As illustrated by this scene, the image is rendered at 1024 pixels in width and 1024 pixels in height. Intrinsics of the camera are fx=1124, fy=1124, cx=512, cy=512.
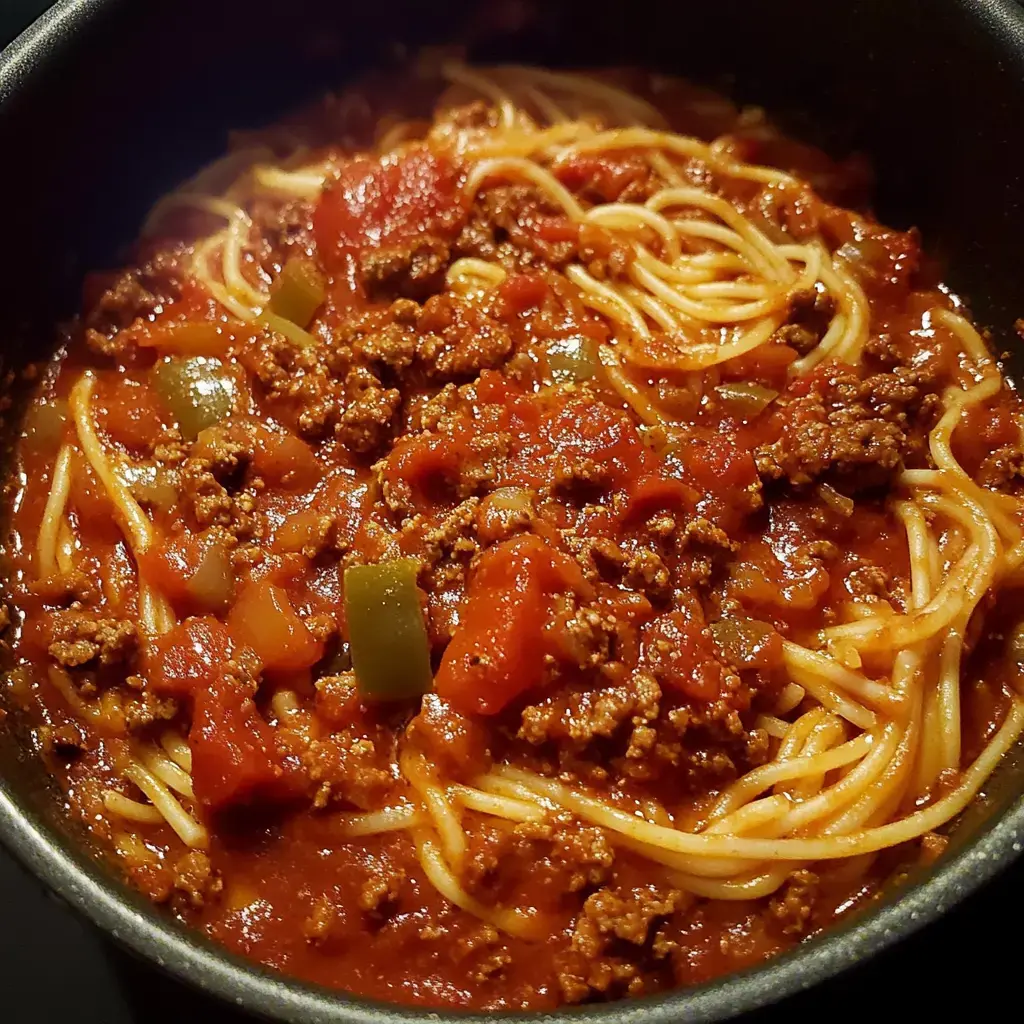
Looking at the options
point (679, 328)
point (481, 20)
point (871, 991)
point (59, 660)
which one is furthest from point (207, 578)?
point (481, 20)

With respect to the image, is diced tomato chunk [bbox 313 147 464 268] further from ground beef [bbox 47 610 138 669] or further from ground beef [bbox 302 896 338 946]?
ground beef [bbox 302 896 338 946]

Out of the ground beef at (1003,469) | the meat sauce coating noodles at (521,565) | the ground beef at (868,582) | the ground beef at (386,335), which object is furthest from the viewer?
the ground beef at (386,335)

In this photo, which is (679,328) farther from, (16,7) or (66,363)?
(16,7)

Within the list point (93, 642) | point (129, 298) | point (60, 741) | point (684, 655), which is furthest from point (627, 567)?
point (129, 298)

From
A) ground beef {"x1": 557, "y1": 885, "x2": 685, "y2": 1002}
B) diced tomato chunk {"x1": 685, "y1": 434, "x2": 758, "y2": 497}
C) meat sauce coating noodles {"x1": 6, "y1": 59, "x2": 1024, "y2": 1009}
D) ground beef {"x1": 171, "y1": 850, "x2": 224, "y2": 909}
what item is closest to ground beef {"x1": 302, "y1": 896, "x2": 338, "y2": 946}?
meat sauce coating noodles {"x1": 6, "y1": 59, "x2": 1024, "y2": 1009}

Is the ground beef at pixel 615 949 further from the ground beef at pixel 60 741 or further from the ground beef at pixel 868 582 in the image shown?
the ground beef at pixel 60 741

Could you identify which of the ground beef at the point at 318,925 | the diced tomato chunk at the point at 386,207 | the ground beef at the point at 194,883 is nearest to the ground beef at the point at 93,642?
the ground beef at the point at 194,883
